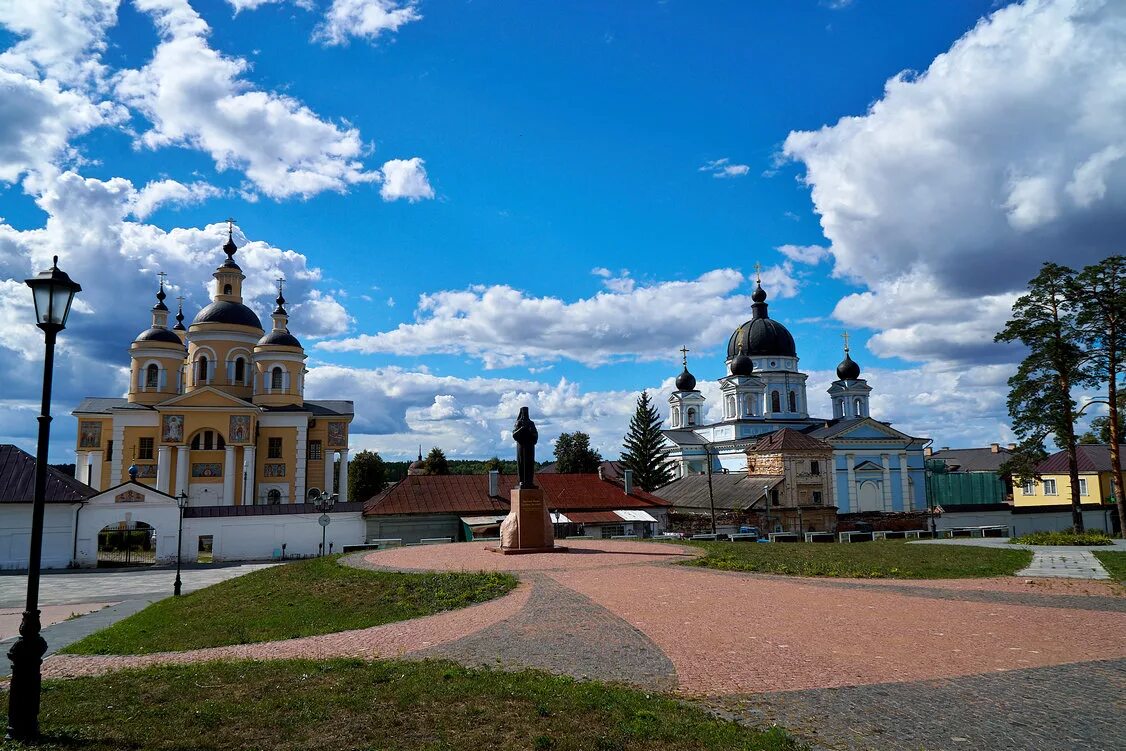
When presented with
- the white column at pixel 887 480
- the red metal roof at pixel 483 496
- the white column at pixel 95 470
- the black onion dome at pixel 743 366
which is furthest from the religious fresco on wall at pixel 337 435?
the white column at pixel 887 480

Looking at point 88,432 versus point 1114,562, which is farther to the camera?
point 88,432

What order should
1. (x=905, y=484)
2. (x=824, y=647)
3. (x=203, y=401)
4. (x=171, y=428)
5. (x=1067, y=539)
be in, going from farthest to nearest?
(x=905, y=484) < (x=203, y=401) < (x=171, y=428) < (x=1067, y=539) < (x=824, y=647)

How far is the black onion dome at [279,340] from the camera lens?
164 feet

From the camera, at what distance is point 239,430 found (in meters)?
44.7

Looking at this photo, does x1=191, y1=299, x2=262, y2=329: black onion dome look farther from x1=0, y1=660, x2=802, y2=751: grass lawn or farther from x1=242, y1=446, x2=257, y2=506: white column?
x1=0, y1=660, x2=802, y2=751: grass lawn

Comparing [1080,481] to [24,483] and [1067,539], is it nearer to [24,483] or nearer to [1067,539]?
[1067,539]

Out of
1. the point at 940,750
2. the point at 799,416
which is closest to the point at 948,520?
the point at 799,416

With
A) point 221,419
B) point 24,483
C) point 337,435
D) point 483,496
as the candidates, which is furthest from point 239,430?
point 483,496

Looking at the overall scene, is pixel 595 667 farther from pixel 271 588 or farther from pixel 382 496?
pixel 382 496

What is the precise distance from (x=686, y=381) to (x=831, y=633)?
63607 mm

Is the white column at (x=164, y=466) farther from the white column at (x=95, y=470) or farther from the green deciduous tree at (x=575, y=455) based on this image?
the green deciduous tree at (x=575, y=455)

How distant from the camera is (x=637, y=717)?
Answer: 6539 millimetres

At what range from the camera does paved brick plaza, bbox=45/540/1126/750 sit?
22.6 feet

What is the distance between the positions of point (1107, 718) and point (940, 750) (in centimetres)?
208
